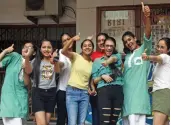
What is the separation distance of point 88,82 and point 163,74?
1.14 meters

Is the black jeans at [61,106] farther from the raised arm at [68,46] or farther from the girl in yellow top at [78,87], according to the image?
the raised arm at [68,46]

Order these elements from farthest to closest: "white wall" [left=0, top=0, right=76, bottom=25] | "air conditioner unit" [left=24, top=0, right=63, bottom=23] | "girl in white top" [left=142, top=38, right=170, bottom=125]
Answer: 1. "white wall" [left=0, top=0, right=76, bottom=25]
2. "air conditioner unit" [left=24, top=0, right=63, bottom=23]
3. "girl in white top" [left=142, top=38, right=170, bottom=125]

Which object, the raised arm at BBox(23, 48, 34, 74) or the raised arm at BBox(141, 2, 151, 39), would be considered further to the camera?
the raised arm at BBox(23, 48, 34, 74)

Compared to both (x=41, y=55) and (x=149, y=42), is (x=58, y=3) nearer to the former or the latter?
(x=41, y=55)

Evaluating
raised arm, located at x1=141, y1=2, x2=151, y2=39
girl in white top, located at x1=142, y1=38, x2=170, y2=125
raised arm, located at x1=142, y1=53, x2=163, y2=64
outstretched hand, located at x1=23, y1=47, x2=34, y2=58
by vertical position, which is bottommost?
girl in white top, located at x1=142, y1=38, x2=170, y2=125

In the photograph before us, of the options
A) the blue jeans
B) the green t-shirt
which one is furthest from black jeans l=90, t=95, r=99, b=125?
the green t-shirt

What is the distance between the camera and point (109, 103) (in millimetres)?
4867

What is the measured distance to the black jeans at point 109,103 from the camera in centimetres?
486

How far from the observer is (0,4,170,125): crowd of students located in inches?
188

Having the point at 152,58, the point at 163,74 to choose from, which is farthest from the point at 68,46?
the point at 163,74

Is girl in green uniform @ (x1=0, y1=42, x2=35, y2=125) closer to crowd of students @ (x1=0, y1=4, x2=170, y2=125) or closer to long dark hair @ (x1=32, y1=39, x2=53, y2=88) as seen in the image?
crowd of students @ (x1=0, y1=4, x2=170, y2=125)

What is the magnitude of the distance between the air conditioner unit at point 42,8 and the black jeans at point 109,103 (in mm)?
4149

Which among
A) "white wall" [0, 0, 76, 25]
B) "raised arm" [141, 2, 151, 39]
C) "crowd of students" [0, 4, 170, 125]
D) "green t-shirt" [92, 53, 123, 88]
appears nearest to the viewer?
"raised arm" [141, 2, 151, 39]

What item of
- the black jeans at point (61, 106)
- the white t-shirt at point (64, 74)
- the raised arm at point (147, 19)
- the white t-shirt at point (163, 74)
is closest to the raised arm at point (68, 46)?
the white t-shirt at point (64, 74)
